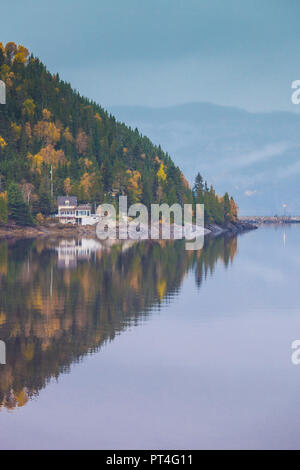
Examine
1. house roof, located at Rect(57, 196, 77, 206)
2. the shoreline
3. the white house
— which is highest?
house roof, located at Rect(57, 196, 77, 206)

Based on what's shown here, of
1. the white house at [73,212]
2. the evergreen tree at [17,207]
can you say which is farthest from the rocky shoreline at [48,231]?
the white house at [73,212]

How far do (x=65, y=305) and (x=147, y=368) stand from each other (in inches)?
607

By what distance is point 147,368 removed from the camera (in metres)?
25.0

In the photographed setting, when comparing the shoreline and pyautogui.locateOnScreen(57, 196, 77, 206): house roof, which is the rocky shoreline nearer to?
the shoreline

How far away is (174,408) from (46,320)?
1523 cm

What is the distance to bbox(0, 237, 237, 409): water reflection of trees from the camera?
24.2 metres

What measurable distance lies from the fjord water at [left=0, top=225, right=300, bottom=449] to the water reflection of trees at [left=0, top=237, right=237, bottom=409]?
3.5 inches

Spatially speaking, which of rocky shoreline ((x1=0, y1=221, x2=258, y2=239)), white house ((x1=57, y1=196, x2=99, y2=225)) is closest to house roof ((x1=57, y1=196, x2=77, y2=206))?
white house ((x1=57, y1=196, x2=99, y2=225))

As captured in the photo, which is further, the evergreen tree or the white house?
the white house

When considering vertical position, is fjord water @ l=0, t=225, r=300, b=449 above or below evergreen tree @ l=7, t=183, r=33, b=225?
below

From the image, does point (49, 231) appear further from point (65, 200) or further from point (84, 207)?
point (84, 207)

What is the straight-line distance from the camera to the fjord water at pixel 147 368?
18203 mm

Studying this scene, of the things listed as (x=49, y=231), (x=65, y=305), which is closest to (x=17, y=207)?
(x=49, y=231)
